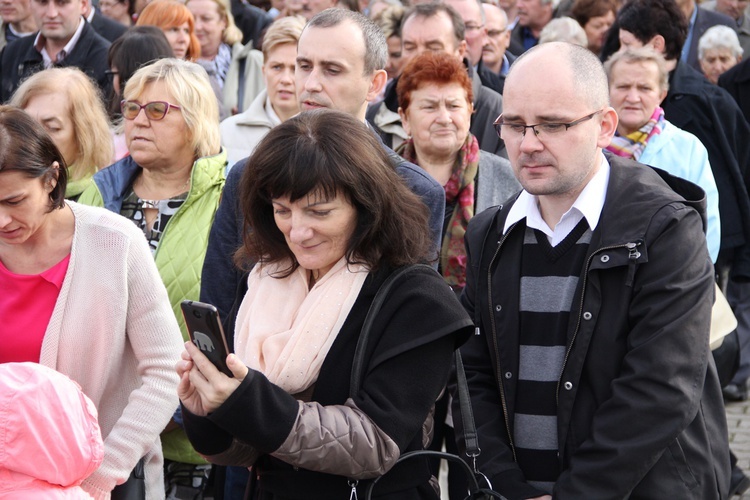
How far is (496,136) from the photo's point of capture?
5969mm

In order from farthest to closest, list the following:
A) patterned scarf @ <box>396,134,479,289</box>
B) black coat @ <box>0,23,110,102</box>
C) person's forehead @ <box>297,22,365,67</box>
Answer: black coat @ <box>0,23,110,102</box>
patterned scarf @ <box>396,134,479,289</box>
person's forehead @ <box>297,22,365,67</box>

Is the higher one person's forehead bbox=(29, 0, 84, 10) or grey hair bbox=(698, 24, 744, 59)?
person's forehead bbox=(29, 0, 84, 10)

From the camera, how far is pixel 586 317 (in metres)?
3.10

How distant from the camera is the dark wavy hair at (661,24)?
6887 millimetres

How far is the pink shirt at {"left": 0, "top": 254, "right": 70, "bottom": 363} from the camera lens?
3.51 metres

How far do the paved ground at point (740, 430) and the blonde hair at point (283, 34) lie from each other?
3.52 meters

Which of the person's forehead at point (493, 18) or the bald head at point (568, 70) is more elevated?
the bald head at point (568, 70)

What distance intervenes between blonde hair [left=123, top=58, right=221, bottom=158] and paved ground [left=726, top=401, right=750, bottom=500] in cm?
335

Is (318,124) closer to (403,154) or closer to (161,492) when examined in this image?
(161,492)

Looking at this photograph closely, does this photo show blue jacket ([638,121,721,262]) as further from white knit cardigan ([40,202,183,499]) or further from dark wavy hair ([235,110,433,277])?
white knit cardigan ([40,202,183,499])

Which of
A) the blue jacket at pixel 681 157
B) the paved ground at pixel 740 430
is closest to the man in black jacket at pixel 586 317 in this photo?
the blue jacket at pixel 681 157

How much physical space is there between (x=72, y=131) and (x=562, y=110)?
9.46 feet

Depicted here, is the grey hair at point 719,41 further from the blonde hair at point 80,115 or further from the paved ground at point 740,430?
the blonde hair at point 80,115

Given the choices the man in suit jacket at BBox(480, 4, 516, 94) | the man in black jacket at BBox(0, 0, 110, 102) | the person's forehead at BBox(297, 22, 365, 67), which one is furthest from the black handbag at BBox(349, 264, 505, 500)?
the man in suit jacket at BBox(480, 4, 516, 94)
